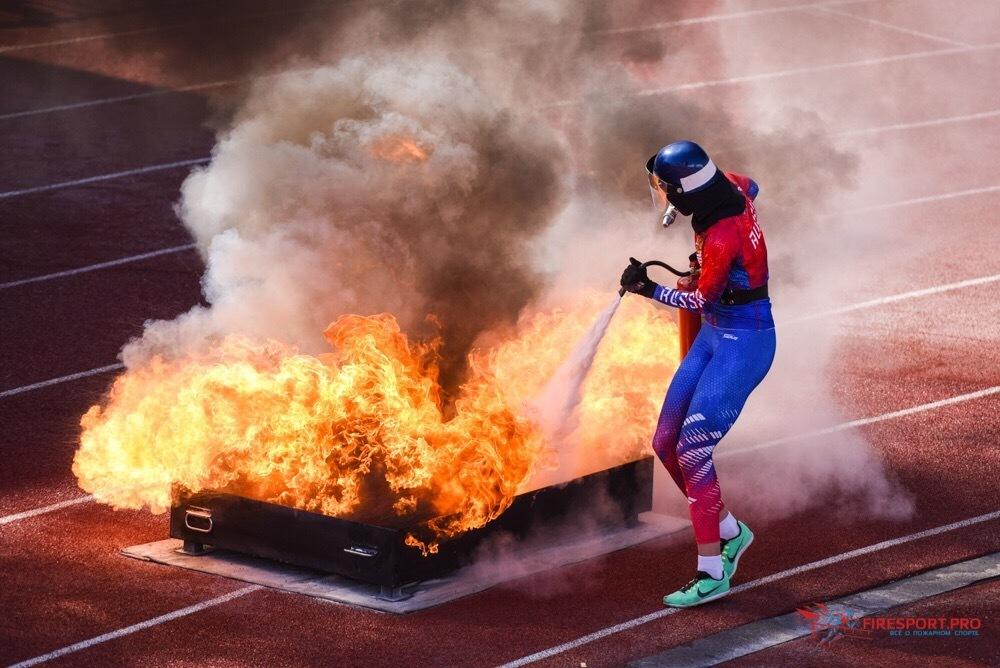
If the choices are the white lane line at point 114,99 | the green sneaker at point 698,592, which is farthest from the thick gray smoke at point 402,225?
the white lane line at point 114,99

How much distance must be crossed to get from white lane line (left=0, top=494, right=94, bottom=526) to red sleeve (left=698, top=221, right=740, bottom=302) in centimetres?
407

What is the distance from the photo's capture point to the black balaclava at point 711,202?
7.80m

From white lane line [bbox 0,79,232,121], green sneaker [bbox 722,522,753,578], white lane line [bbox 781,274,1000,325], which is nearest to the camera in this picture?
green sneaker [bbox 722,522,753,578]

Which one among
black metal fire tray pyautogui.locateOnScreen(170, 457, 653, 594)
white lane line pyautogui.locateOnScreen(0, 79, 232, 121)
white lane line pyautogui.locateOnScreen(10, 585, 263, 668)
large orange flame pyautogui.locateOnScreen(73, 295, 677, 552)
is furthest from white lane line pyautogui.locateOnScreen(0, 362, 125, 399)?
white lane line pyautogui.locateOnScreen(0, 79, 232, 121)

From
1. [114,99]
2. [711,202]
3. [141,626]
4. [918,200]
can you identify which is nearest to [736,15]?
[918,200]

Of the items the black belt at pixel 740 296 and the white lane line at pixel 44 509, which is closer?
the black belt at pixel 740 296

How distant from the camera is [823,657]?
7.27 m

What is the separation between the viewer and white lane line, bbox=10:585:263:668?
287 inches

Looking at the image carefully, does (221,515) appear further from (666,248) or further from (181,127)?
(181,127)

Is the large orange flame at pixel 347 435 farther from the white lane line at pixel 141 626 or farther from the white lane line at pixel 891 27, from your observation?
the white lane line at pixel 891 27

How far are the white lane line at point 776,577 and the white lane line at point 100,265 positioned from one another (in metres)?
7.90

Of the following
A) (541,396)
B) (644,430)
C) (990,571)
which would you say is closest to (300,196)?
(541,396)

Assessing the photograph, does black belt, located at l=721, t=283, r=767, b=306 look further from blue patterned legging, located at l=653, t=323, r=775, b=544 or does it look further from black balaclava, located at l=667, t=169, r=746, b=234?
black balaclava, located at l=667, t=169, r=746, b=234

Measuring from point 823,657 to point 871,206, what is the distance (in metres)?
9.96
